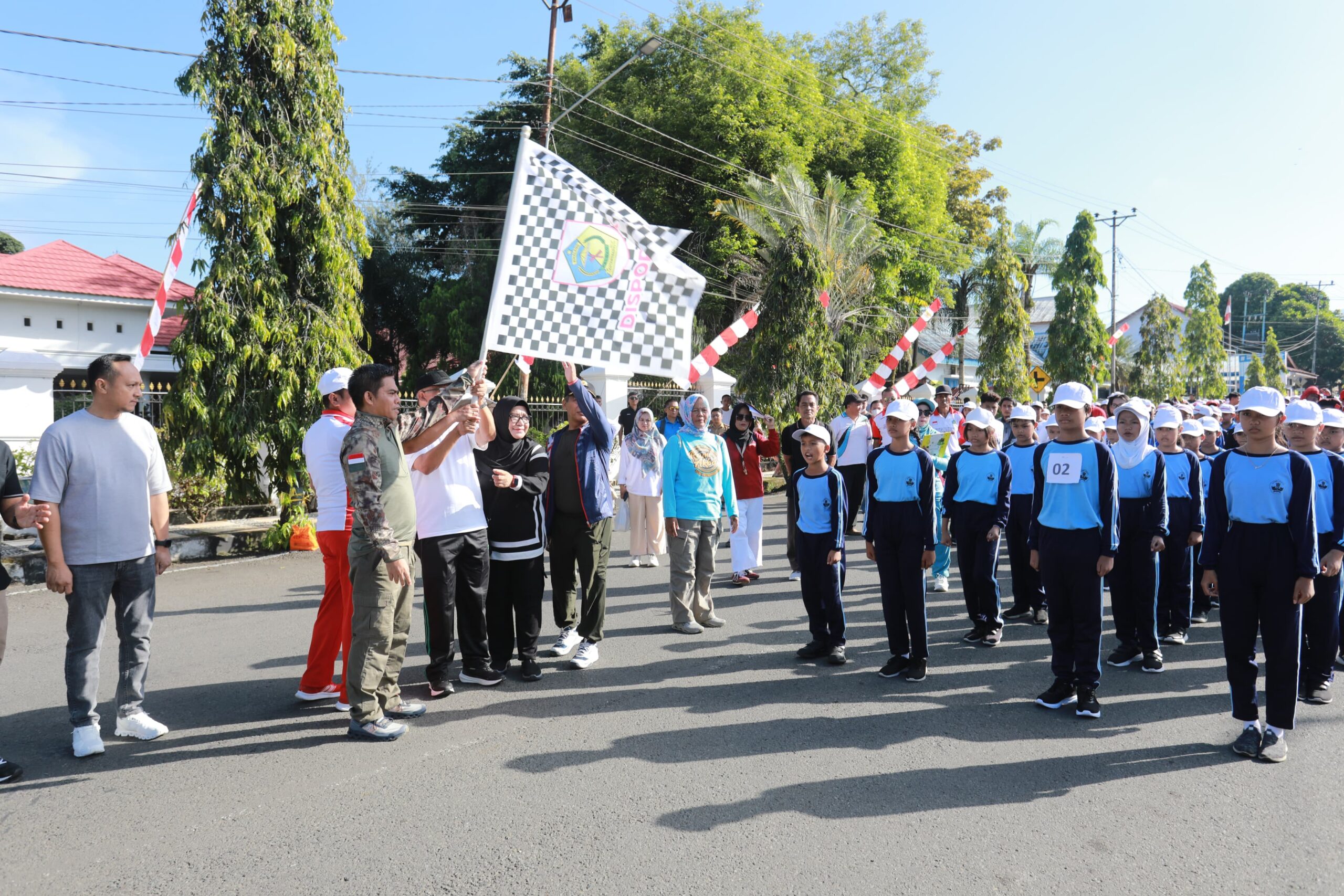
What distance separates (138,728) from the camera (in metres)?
4.68

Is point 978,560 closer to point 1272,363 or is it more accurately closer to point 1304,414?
point 1304,414

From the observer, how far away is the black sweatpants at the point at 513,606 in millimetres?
5801

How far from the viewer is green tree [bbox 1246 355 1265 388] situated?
Answer: 56.7 metres

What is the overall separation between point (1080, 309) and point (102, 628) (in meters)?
37.7

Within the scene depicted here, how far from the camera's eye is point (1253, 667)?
15.1ft

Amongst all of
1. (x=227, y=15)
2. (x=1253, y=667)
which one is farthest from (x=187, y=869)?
(x=227, y=15)

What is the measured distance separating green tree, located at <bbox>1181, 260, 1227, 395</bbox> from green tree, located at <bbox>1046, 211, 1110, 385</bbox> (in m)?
12.7

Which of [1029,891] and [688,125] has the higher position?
[688,125]

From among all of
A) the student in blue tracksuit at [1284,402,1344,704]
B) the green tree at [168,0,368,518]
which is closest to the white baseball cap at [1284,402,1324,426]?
the student in blue tracksuit at [1284,402,1344,704]

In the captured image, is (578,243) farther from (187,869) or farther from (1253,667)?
(1253,667)

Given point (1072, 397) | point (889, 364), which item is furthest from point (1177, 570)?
point (889, 364)

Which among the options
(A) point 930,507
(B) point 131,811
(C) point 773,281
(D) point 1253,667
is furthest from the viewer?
(C) point 773,281

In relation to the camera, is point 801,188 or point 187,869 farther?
point 801,188

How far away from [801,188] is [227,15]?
1684 centimetres
